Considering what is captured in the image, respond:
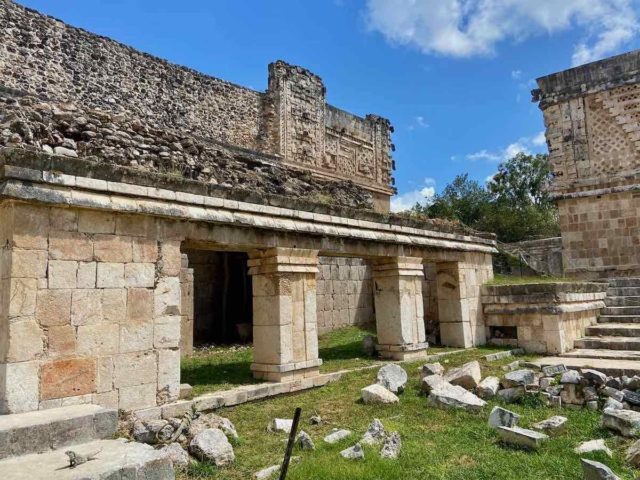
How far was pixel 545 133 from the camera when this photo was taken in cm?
1488

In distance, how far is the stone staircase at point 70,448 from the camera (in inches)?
126

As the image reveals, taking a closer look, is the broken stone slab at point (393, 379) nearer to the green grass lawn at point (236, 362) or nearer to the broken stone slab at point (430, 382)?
the broken stone slab at point (430, 382)

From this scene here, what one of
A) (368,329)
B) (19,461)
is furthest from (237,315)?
(19,461)

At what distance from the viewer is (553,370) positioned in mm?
6723

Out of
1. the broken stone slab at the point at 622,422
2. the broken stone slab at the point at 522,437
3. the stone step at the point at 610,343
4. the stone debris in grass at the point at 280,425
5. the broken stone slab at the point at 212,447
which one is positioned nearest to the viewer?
the broken stone slab at the point at 212,447

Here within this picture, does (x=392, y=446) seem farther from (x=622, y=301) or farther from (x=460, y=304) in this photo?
(x=622, y=301)

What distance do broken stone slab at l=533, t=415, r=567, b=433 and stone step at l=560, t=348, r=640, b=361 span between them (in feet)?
12.2

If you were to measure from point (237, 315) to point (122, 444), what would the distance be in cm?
857

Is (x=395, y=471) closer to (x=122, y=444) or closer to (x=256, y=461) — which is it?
(x=256, y=461)

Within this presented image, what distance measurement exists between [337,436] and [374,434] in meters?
0.35

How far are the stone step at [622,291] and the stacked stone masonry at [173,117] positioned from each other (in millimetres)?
5746

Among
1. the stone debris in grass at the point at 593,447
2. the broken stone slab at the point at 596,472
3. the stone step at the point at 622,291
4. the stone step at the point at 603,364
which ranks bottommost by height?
the stone debris in grass at the point at 593,447

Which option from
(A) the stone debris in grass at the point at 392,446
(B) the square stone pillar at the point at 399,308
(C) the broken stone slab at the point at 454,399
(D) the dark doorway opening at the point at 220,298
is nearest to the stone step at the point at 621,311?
(B) the square stone pillar at the point at 399,308

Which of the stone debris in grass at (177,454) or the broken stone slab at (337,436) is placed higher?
the stone debris in grass at (177,454)
